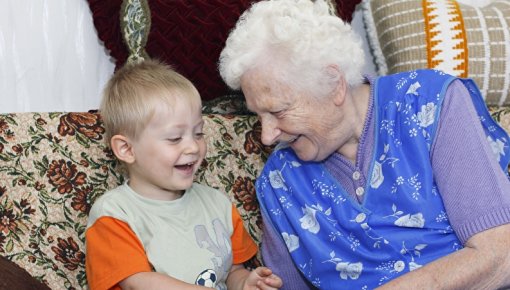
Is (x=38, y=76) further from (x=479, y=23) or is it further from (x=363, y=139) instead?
(x=479, y=23)

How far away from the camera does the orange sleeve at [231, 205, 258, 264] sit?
1815 millimetres

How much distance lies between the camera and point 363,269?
1.72m

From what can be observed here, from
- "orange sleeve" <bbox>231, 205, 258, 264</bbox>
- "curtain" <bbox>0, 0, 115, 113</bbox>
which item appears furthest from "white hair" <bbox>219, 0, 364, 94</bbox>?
"curtain" <bbox>0, 0, 115, 113</bbox>

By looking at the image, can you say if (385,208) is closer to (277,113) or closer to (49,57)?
(277,113)

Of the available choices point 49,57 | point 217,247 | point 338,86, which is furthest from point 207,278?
point 49,57

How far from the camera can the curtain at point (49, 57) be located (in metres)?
2.07

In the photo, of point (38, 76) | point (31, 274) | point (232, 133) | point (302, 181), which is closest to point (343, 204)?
point (302, 181)

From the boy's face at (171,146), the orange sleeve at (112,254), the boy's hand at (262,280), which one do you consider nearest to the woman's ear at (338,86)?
the boy's face at (171,146)

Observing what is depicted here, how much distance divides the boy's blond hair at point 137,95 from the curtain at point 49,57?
44 centimetres

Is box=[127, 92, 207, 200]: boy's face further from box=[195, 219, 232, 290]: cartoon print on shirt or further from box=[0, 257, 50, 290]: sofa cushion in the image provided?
box=[0, 257, 50, 290]: sofa cushion

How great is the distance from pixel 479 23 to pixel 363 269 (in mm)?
897

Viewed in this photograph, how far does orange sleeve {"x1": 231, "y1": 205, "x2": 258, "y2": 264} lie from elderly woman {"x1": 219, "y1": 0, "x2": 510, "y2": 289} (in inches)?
5.1

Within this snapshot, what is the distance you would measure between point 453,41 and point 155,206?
1034mm

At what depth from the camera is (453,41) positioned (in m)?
2.13
